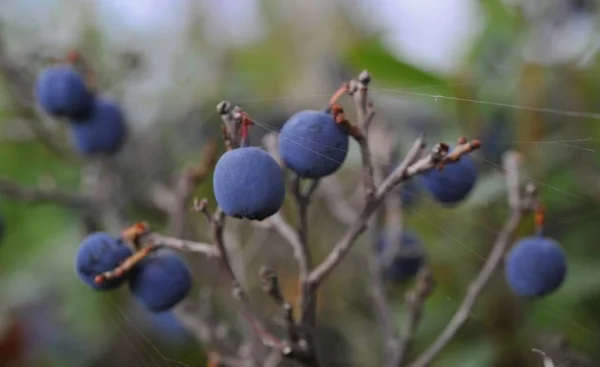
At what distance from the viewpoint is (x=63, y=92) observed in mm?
913

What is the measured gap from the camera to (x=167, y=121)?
5.15ft

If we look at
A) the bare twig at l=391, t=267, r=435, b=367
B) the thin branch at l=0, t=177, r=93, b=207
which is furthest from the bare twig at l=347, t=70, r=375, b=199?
the thin branch at l=0, t=177, r=93, b=207

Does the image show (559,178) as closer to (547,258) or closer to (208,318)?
(547,258)

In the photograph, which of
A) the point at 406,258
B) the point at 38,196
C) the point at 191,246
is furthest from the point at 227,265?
the point at 38,196

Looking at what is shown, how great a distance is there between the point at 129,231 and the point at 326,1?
2416 millimetres

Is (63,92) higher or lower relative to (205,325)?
higher

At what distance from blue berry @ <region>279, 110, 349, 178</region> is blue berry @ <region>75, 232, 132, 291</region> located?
0.20 metres

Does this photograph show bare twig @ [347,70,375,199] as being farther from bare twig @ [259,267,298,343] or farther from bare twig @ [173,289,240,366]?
bare twig @ [173,289,240,366]

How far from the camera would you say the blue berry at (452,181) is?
2.29 feet

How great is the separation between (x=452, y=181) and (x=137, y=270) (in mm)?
312

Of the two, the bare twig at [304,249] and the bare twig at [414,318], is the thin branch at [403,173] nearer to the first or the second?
the bare twig at [304,249]

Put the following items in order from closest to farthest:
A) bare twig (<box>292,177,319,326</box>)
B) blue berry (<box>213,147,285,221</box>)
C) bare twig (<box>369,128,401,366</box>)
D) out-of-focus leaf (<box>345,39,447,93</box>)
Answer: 1. blue berry (<box>213,147,285,221</box>)
2. bare twig (<box>292,177,319,326</box>)
3. bare twig (<box>369,128,401,366</box>)
4. out-of-focus leaf (<box>345,39,447,93</box>)

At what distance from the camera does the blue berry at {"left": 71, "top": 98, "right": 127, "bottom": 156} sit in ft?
3.18

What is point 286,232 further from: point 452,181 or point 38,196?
point 38,196
